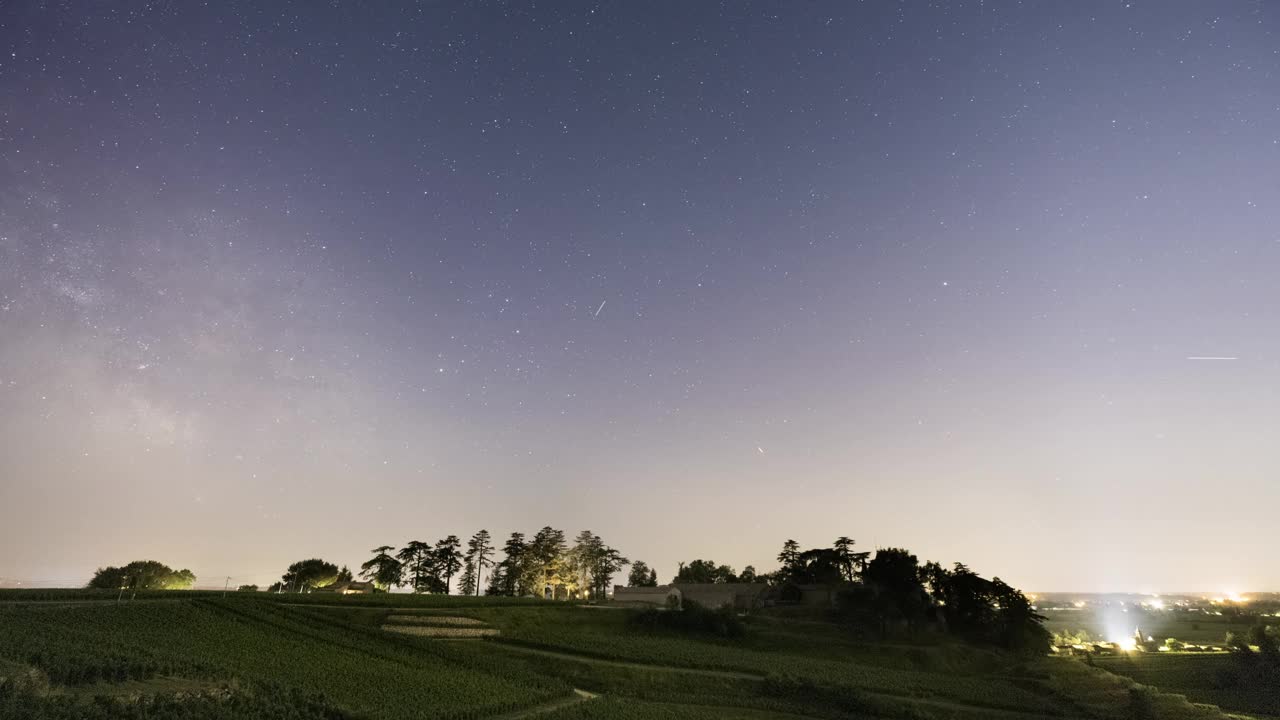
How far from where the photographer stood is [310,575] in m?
110

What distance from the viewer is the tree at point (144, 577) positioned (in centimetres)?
8286

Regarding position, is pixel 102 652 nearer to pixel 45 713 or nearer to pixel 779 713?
pixel 45 713

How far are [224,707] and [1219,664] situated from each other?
102044 millimetres

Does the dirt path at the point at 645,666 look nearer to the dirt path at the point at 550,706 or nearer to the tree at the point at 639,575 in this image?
the dirt path at the point at 550,706

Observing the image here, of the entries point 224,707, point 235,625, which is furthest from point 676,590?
point 224,707

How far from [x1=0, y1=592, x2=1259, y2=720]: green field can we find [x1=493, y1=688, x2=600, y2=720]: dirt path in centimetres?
20

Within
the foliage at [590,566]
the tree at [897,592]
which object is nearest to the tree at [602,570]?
the foliage at [590,566]

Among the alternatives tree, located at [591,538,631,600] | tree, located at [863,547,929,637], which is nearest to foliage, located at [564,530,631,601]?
tree, located at [591,538,631,600]

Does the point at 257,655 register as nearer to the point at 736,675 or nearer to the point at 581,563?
the point at 736,675

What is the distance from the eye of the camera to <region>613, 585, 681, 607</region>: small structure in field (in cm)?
8900

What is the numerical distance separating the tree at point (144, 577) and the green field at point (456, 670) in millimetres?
39124

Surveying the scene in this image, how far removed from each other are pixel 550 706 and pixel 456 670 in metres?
9.35

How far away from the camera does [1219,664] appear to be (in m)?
70.9

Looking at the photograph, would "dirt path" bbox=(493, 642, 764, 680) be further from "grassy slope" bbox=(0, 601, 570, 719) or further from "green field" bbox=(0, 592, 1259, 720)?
"grassy slope" bbox=(0, 601, 570, 719)
